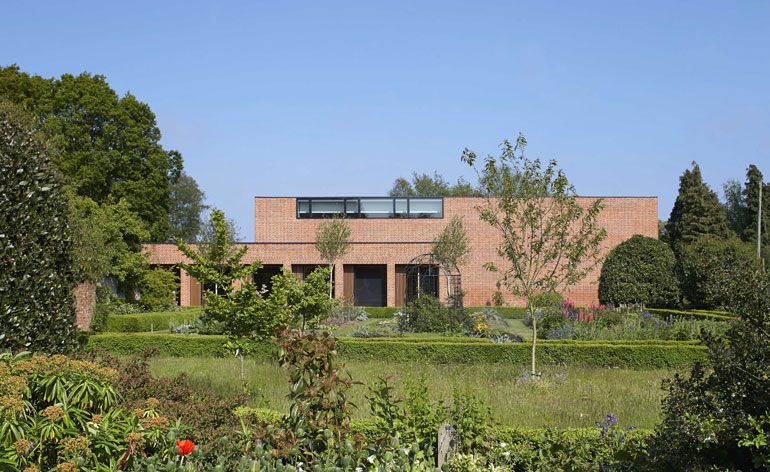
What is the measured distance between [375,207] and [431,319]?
15675 millimetres

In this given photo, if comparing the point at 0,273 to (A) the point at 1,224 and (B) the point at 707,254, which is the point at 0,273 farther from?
(B) the point at 707,254

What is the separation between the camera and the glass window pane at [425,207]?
118ft

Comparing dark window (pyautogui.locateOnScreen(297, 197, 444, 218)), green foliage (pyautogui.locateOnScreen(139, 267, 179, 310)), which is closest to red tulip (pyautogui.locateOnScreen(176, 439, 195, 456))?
green foliage (pyautogui.locateOnScreen(139, 267, 179, 310))

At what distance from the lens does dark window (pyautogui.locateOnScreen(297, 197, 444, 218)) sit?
118 ft

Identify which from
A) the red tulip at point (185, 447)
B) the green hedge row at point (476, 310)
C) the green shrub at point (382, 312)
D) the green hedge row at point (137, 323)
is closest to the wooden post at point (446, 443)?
the red tulip at point (185, 447)

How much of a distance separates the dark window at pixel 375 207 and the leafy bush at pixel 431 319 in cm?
1421

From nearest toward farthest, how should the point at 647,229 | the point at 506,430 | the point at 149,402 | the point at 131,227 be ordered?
the point at 149,402, the point at 506,430, the point at 131,227, the point at 647,229

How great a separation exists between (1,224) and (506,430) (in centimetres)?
569

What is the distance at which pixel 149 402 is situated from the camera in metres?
5.61

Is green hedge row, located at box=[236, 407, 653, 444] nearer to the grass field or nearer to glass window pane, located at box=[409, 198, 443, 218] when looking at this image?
the grass field

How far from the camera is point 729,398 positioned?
16.8 feet

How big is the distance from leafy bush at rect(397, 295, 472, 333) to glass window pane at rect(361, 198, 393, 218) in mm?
14287

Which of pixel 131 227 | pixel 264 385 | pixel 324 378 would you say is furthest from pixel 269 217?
pixel 324 378

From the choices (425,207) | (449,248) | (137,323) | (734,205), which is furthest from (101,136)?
(734,205)
